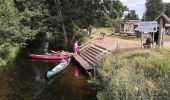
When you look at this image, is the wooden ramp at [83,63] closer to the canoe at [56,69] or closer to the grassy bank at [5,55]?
the canoe at [56,69]

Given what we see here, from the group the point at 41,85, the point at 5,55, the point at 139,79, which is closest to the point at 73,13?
the point at 5,55

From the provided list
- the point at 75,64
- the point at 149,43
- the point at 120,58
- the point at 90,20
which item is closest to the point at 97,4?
the point at 90,20

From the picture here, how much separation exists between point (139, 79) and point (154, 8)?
71.6 m

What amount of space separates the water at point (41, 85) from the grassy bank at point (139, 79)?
2.44 meters

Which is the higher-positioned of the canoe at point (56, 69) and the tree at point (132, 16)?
the tree at point (132, 16)

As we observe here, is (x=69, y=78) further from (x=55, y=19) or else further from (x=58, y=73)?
(x=55, y=19)

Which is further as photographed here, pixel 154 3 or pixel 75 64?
pixel 154 3

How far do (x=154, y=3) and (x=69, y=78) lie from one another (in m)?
63.7

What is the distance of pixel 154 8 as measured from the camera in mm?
82375

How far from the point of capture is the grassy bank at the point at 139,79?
12.4 m

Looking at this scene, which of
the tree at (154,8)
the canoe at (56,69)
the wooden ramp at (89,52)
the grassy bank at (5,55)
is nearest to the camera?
the canoe at (56,69)

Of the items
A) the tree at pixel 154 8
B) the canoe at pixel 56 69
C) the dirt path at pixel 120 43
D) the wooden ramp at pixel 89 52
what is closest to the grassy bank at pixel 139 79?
the canoe at pixel 56 69

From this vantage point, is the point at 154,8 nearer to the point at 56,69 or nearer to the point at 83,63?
the point at 83,63

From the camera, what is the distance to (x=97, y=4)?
133 feet
